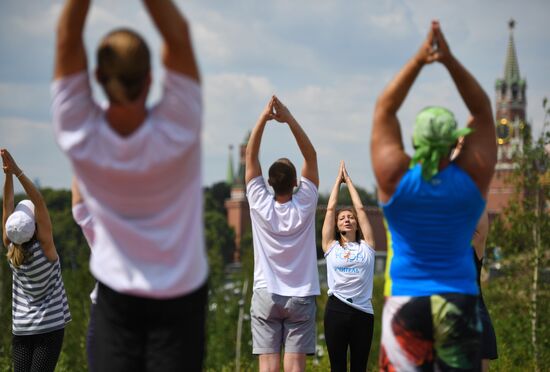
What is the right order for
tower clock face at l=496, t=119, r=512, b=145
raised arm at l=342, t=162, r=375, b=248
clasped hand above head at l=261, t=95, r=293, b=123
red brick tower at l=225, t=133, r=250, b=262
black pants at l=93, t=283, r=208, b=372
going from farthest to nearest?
tower clock face at l=496, t=119, r=512, b=145
red brick tower at l=225, t=133, r=250, b=262
raised arm at l=342, t=162, r=375, b=248
clasped hand above head at l=261, t=95, r=293, b=123
black pants at l=93, t=283, r=208, b=372

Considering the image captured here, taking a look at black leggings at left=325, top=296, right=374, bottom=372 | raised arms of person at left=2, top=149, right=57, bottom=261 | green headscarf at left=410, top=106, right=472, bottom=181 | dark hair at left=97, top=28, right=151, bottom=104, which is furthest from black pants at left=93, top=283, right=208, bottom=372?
black leggings at left=325, top=296, right=374, bottom=372

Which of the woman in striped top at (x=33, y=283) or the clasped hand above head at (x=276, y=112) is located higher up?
the clasped hand above head at (x=276, y=112)

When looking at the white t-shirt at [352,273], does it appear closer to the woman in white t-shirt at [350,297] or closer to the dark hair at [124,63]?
the woman in white t-shirt at [350,297]

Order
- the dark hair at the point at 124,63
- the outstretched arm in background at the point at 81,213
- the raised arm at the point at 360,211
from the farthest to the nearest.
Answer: the raised arm at the point at 360,211 → the outstretched arm in background at the point at 81,213 → the dark hair at the point at 124,63

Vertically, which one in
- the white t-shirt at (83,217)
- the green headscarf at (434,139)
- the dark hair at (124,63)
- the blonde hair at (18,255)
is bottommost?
the blonde hair at (18,255)

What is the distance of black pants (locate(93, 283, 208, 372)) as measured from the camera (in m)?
3.31

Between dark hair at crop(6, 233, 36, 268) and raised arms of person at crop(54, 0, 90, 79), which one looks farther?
dark hair at crop(6, 233, 36, 268)

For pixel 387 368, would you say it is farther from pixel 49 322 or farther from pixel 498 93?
pixel 498 93

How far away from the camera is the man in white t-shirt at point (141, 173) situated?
3238 millimetres

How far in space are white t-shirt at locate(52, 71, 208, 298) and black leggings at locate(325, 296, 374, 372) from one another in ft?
14.8

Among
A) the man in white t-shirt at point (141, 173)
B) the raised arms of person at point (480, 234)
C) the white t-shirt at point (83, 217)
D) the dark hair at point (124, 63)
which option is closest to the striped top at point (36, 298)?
the white t-shirt at point (83, 217)

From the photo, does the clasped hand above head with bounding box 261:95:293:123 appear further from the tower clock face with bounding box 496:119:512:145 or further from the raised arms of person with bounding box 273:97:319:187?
the tower clock face with bounding box 496:119:512:145

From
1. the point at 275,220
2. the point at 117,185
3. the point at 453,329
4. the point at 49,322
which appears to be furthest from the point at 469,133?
the point at 49,322

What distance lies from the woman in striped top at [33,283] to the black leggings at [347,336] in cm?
245
